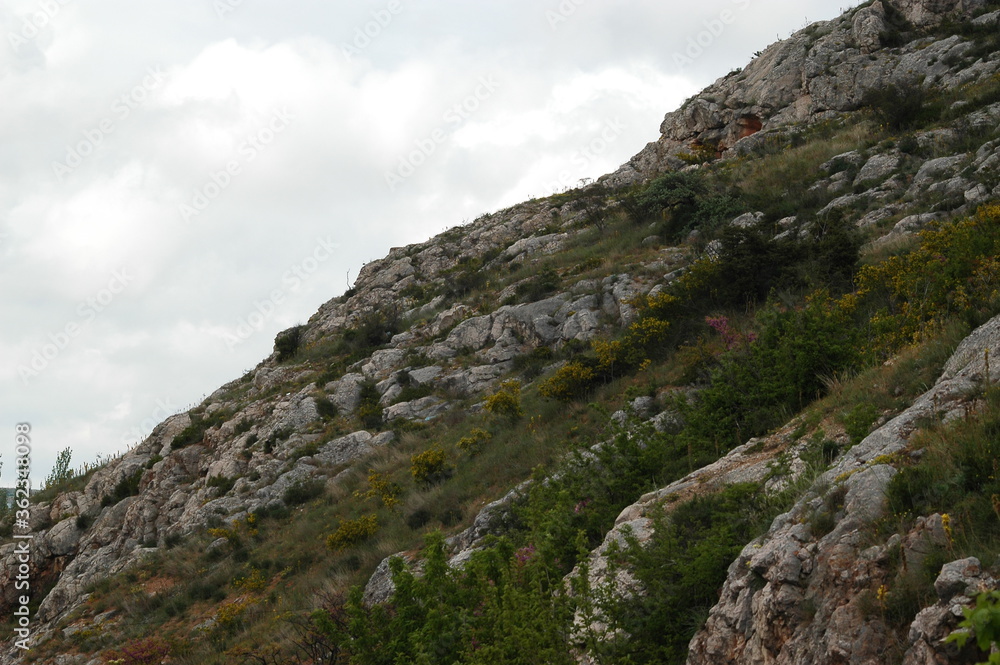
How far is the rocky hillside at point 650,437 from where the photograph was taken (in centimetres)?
421

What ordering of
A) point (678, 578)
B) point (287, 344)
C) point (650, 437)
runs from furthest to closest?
1. point (287, 344)
2. point (650, 437)
3. point (678, 578)

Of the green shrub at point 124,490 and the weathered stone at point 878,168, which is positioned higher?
the green shrub at point 124,490

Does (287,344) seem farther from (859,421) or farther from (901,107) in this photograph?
(859,421)

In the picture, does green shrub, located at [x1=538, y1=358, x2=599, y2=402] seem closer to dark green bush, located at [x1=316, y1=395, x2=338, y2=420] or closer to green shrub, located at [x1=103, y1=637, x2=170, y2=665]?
green shrub, located at [x1=103, y1=637, x2=170, y2=665]

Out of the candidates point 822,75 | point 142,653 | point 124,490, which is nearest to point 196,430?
point 124,490

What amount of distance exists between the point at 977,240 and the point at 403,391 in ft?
50.2

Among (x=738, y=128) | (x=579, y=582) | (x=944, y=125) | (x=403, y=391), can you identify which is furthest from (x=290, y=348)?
(x=579, y=582)

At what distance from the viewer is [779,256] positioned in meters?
13.2

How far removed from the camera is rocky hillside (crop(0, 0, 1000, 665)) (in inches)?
166

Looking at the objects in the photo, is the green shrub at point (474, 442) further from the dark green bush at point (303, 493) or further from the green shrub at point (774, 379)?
the green shrub at point (774, 379)

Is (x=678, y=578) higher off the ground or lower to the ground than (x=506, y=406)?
lower

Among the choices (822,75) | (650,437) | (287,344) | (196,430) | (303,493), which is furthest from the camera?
(287,344)

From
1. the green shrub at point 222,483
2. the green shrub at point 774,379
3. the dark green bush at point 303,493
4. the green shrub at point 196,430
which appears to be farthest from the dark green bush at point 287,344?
the green shrub at point 774,379

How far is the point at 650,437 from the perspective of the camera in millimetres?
8430
